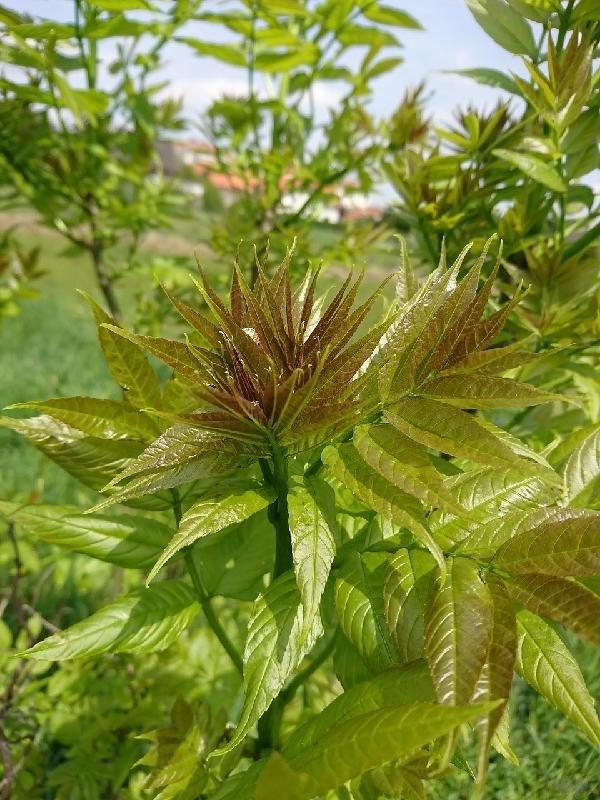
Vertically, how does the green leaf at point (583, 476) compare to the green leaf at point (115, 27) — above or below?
below

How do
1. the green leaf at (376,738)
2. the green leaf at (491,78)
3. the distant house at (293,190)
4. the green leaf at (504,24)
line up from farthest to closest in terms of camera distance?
the distant house at (293,190)
the green leaf at (491,78)
the green leaf at (504,24)
the green leaf at (376,738)

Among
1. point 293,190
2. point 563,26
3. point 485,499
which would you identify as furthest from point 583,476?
point 293,190

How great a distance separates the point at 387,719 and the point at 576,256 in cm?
87

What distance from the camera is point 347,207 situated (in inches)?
105

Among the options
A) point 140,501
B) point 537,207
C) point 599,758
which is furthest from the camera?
point 599,758

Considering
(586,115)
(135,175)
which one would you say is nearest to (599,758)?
(586,115)

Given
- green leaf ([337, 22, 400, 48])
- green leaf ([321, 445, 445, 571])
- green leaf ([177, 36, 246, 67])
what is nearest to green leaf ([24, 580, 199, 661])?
green leaf ([321, 445, 445, 571])

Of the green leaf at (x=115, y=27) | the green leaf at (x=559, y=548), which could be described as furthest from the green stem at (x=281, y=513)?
the green leaf at (x=115, y=27)

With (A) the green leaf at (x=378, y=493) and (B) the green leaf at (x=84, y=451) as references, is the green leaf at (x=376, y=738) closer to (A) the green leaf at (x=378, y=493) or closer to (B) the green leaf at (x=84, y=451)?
(A) the green leaf at (x=378, y=493)

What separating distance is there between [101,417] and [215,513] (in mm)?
238

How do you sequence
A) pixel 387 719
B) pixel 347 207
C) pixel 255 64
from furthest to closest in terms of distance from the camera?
1. pixel 347 207
2. pixel 255 64
3. pixel 387 719

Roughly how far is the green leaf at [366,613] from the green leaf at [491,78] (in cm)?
89

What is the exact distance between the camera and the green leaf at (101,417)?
0.80 m

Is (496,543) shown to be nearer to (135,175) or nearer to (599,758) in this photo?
(599,758)
